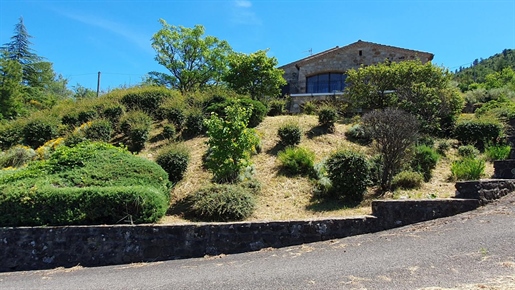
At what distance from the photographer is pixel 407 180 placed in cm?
830

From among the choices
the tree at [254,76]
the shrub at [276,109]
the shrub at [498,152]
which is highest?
the tree at [254,76]

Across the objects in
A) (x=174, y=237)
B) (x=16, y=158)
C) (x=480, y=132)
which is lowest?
(x=174, y=237)

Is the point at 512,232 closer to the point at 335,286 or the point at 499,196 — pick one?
the point at 499,196

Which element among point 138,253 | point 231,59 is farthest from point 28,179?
point 231,59

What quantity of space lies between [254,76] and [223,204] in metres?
12.9

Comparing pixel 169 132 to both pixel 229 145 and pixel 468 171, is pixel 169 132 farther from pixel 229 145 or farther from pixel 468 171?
pixel 468 171

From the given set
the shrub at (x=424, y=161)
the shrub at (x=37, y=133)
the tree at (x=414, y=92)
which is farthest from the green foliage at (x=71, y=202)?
the tree at (x=414, y=92)

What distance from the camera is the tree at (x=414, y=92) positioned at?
11.9 m

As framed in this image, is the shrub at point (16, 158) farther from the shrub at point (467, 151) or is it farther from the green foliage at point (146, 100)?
the shrub at point (467, 151)

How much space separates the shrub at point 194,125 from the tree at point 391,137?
21.4 ft

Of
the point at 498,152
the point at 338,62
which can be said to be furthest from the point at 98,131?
the point at 338,62

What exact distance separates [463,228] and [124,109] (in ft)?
43.3

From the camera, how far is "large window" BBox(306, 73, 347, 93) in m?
23.1

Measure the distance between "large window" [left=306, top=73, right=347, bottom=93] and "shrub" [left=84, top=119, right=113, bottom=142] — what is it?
14.6 metres
